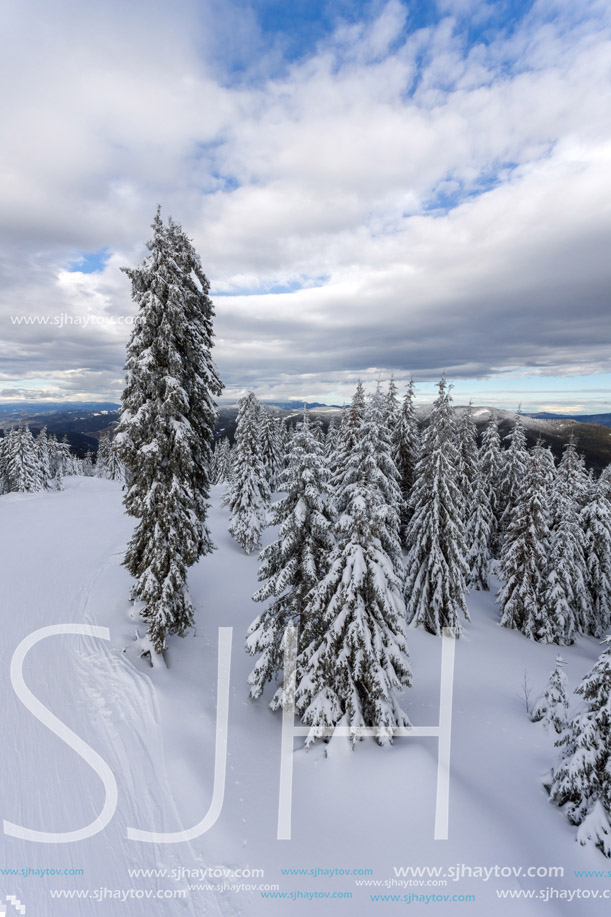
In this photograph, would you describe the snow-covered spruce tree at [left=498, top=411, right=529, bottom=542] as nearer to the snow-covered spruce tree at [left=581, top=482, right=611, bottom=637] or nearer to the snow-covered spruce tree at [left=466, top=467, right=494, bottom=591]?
the snow-covered spruce tree at [left=466, top=467, right=494, bottom=591]

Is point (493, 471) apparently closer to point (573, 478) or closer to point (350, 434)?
point (573, 478)

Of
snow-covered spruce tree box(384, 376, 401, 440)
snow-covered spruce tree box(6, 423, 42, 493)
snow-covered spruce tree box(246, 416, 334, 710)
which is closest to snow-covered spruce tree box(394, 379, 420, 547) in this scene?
snow-covered spruce tree box(384, 376, 401, 440)

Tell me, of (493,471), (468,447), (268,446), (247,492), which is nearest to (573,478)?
(493,471)

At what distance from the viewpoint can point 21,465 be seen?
154ft

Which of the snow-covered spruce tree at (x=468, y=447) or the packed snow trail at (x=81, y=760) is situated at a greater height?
the snow-covered spruce tree at (x=468, y=447)

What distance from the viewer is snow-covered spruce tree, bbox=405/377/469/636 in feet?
67.4

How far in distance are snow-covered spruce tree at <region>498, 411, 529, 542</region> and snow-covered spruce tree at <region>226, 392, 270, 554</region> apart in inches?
796

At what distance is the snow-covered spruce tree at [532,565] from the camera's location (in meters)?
23.6

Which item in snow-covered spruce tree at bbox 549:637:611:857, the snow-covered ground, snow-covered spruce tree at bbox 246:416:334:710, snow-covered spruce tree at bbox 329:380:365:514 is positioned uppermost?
snow-covered spruce tree at bbox 329:380:365:514

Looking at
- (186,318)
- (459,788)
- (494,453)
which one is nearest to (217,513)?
(494,453)

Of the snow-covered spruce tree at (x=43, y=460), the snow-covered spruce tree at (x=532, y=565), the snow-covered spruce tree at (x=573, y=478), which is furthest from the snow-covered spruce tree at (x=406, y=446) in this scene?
the snow-covered spruce tree at (x=43, y=460)

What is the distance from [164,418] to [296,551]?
239 inches

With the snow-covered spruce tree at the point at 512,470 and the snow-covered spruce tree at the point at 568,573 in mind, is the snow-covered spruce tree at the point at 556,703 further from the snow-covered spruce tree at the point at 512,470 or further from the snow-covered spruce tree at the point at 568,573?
the snow-covered spruce tree at the point at 512,470

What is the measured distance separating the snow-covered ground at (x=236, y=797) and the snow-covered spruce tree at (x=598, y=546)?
50.4ft
